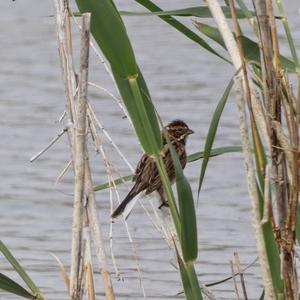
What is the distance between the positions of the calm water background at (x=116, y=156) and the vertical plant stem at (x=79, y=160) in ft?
8.62

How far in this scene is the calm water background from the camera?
24.0 ft

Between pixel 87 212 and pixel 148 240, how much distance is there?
3574 mm

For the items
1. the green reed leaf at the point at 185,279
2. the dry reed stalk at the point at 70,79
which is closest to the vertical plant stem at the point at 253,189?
the green reed leaf at the point at 185,279

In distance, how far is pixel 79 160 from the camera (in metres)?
3.98

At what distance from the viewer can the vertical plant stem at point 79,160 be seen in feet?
12.8

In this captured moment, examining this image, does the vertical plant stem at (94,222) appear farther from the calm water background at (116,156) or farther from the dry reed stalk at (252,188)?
the calm water background at (116,156)

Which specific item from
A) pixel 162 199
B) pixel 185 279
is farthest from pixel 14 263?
pixel 162 199

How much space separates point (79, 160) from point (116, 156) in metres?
5.47

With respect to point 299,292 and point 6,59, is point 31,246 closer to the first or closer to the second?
point 299,292

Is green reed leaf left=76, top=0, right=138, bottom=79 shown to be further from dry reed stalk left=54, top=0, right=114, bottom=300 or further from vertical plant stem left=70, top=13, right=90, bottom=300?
dry reed stalk left=54, top=0, right=114, bottom=300

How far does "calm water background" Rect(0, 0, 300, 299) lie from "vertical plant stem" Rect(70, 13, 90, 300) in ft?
8.62

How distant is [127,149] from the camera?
9.57m

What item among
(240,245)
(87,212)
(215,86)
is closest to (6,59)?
(215,86)

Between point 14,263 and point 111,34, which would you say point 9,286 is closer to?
point 14,263
